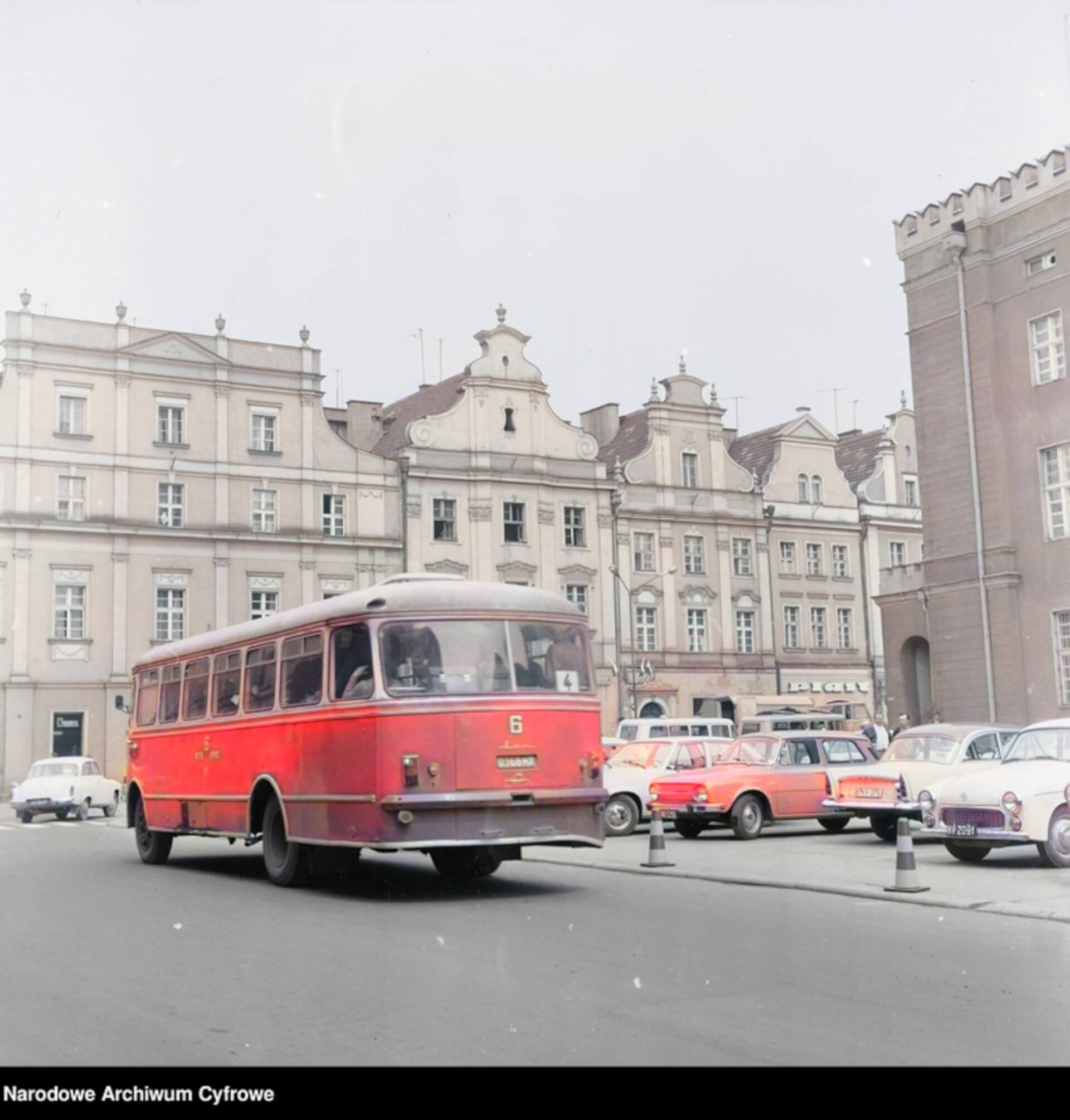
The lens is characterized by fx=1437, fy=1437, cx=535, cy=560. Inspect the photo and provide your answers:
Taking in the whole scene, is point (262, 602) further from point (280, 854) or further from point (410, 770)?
point (410, 770)

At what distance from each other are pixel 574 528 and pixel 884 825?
3757 cm

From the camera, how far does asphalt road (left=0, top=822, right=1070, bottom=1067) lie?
7145 mm

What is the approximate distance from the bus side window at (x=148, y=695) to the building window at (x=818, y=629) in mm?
45282

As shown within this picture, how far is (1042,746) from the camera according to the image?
58.5ft

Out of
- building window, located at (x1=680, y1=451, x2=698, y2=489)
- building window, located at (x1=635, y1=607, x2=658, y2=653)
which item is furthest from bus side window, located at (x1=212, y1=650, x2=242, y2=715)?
building window, located at (x1=680, y1=451, x2=698, y2=489)

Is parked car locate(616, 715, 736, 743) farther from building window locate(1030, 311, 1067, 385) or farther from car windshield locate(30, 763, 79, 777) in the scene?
car windshield locate(30, 763, 79, 777)

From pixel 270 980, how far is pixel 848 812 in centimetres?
1271

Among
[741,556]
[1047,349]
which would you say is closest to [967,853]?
[1047,349]

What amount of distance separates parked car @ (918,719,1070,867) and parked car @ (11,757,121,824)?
24.4 metres

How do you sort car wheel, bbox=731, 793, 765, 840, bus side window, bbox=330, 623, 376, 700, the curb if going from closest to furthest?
the curb < bus side window, bbox=330, 623, 376, 700 < car wheel, bbox=731, 793, 765, 840

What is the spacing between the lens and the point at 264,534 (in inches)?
2025

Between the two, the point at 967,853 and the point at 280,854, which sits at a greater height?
the point at 280,854

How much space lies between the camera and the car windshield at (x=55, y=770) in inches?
1436

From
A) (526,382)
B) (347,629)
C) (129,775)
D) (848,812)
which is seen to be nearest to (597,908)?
(347,629)
